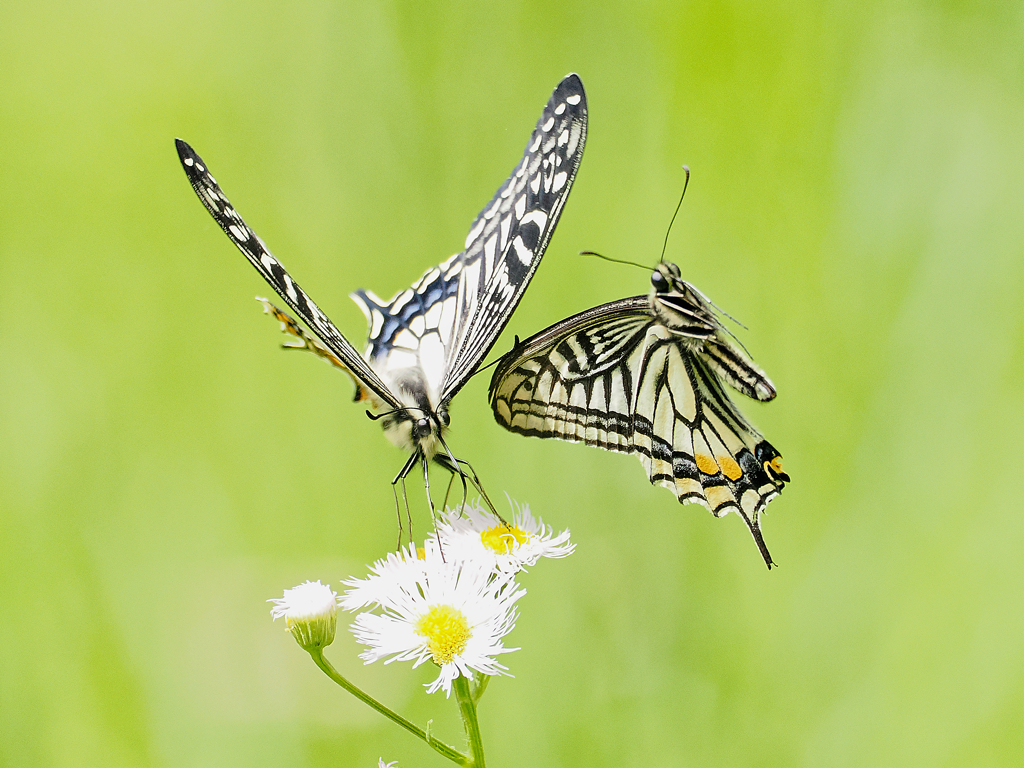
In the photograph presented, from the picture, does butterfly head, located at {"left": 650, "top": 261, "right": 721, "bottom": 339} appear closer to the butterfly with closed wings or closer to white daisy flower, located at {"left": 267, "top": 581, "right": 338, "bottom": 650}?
the butterfly with closed wings

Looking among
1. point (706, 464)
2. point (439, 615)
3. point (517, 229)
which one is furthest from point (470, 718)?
point (517, 229)

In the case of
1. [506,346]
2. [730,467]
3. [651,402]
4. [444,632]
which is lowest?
[444,632]

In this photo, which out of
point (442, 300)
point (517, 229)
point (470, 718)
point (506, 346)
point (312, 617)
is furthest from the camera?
point (506, 346)

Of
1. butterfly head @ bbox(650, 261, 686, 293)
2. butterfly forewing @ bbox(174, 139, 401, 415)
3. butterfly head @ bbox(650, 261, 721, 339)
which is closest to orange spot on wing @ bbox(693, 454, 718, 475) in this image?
butterfly head @ bbox(650, 261, 721, 339)

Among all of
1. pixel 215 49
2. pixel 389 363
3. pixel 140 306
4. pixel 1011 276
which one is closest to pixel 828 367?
pixel 1011 276

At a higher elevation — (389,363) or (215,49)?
(215,49)

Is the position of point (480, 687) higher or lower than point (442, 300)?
lower

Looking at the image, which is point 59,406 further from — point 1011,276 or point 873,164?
point 1011,276

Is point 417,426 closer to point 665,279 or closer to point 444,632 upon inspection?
point 444,632
